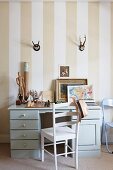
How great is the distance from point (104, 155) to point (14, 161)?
1.31 m

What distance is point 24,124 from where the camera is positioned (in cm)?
304

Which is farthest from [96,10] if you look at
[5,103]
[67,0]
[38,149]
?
[38,149]

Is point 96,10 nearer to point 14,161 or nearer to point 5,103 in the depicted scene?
point 5,103

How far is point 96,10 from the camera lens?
371 centimetres

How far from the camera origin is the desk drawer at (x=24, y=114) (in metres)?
3.04

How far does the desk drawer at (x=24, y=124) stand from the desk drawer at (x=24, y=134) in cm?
6

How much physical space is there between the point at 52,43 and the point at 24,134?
5.31 feet

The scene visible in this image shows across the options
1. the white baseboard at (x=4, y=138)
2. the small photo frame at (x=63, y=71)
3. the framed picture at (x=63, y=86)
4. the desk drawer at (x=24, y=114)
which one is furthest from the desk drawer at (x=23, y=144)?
the small photo frame at (x=63, y=71)

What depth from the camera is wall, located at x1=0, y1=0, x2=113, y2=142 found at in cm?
368

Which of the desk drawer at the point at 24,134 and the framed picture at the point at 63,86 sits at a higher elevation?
the framed picture at the point at 63,86

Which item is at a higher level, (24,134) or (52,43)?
(52,43)

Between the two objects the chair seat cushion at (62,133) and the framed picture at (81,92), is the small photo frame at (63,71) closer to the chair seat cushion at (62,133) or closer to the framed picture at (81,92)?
the framed picture at (81,92)

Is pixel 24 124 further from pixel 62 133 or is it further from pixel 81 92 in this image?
pixel 81 92

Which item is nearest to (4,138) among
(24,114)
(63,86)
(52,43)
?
(24,114)
